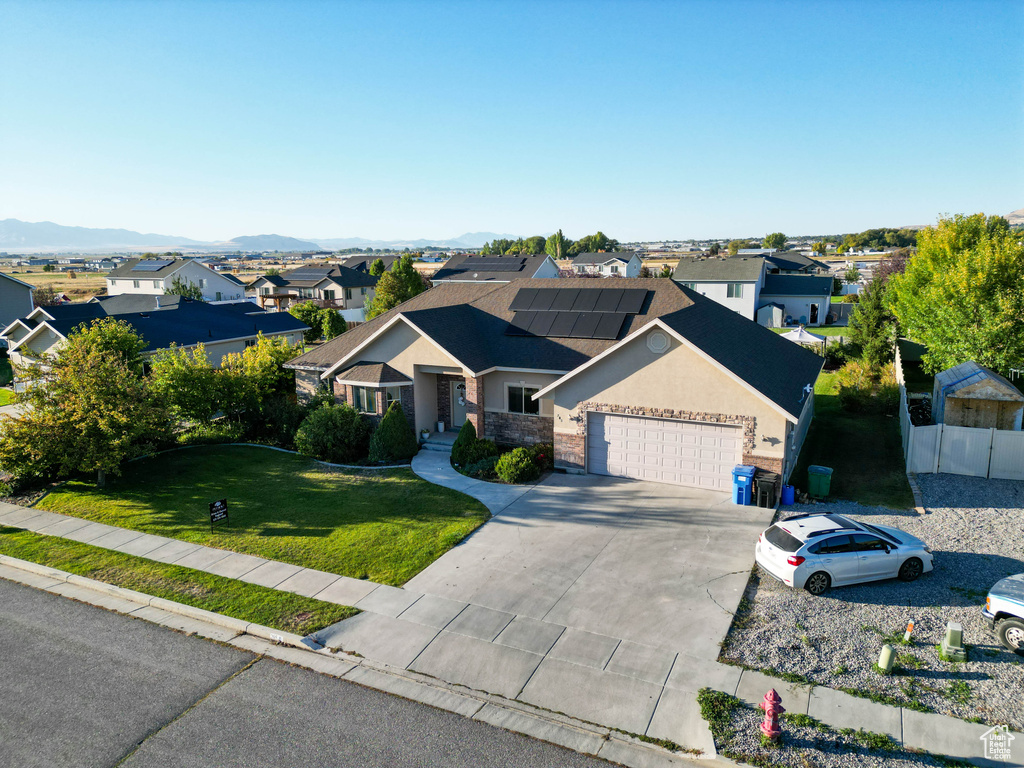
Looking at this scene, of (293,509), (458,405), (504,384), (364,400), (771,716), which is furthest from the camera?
(458,405)

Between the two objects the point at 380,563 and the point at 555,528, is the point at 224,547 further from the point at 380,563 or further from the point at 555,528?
the point at 555,528

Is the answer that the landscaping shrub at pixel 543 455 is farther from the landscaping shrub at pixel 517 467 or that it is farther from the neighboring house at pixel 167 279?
the neighboring house at pixel 167 279

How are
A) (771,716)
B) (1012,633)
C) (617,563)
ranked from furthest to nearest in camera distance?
1. (617,563)
2. (1012,633)
3. (771,716)

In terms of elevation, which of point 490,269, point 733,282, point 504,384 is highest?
point 490,269

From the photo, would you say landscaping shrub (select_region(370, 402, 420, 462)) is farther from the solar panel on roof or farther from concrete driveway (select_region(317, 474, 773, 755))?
the solar panel on roof

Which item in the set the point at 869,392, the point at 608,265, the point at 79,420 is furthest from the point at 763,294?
the point at 79,420

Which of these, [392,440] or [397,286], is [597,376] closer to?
[392,440]

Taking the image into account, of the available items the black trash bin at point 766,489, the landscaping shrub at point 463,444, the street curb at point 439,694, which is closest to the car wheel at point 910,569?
the black trash bin at point 766,489
